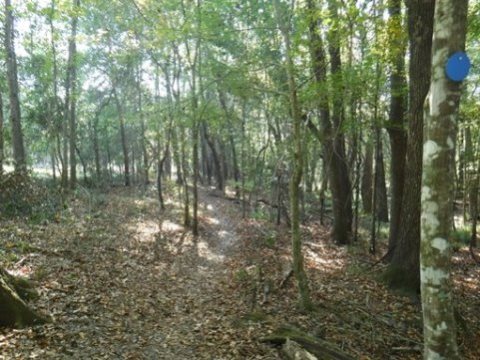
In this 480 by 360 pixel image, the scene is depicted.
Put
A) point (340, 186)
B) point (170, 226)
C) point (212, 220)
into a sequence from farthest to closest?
point (212, 220), point (170, 226), point (340, 186)

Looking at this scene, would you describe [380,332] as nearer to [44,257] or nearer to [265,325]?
[265,325]

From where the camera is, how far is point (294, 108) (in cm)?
705

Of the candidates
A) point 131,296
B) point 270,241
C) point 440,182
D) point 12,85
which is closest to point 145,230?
point 270,241

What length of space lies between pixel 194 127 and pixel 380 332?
9512mm

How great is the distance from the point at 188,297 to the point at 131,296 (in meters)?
1.26

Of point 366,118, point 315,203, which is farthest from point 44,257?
point 315,203

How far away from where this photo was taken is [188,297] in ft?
28.2

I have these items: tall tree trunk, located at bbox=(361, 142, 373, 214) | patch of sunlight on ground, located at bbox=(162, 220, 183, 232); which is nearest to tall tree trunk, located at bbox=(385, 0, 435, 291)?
patch of sunlight on ground, located at bbox=(162, 220, 183, 232)

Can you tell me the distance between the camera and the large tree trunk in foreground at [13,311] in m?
5.54

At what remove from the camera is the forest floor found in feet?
19.7

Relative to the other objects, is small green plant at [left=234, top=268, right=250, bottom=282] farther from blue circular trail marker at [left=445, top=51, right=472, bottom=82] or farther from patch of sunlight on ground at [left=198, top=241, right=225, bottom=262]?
blue circular trail marker at [left=445, top=51, right=472, bottom=82]

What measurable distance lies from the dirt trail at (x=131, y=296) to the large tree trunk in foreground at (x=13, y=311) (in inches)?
8.0

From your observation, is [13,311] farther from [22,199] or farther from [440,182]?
[22,199]

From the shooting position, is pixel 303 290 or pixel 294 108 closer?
pixel 294 108
